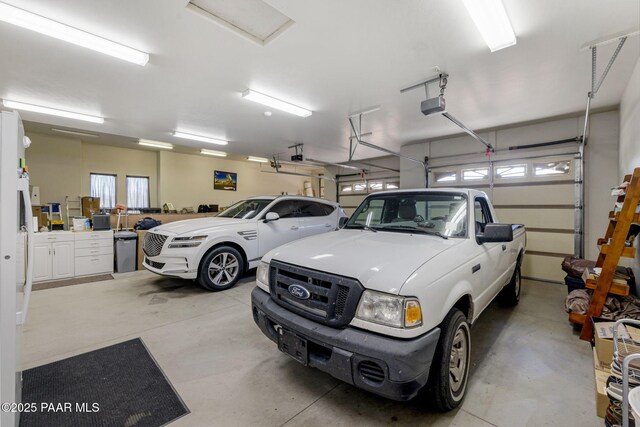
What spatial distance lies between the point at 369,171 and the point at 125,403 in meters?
8.93

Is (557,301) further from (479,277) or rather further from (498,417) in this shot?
(498,417)

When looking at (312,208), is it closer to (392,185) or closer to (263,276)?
(263,276)

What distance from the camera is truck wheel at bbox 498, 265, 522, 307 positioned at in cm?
369

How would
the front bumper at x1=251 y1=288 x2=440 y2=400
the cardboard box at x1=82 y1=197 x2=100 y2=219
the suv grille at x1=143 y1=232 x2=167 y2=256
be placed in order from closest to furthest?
the front bumper at x1=251 y1=288 x2=440 y2=400 → the suv grille at x1=143 y1=232 x2=167 y2=256 → the cardboard box at x1=82 y1=197 x2=100 y2=219

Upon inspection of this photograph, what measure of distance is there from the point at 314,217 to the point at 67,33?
14.9 ft

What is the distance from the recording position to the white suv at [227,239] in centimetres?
410

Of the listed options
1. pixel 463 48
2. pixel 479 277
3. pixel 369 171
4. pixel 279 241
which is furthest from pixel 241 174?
pixel 479 277

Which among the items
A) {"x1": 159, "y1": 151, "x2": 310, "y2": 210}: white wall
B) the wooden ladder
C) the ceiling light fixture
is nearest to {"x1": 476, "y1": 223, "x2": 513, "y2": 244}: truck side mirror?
the wooden ladder

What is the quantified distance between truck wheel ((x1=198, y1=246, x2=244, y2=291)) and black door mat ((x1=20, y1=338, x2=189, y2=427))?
1768 millimetres

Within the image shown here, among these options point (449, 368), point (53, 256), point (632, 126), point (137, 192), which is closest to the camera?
point (449, 368)

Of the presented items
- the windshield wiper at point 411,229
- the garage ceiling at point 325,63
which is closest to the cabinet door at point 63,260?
the garage ceiling at point 325,63

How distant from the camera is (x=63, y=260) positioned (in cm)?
522

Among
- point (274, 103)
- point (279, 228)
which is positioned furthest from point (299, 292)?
point (274, 103)

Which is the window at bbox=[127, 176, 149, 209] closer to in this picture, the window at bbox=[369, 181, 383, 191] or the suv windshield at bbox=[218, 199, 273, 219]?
the suv windshield at bbox=[218, 199, 273, 219]
